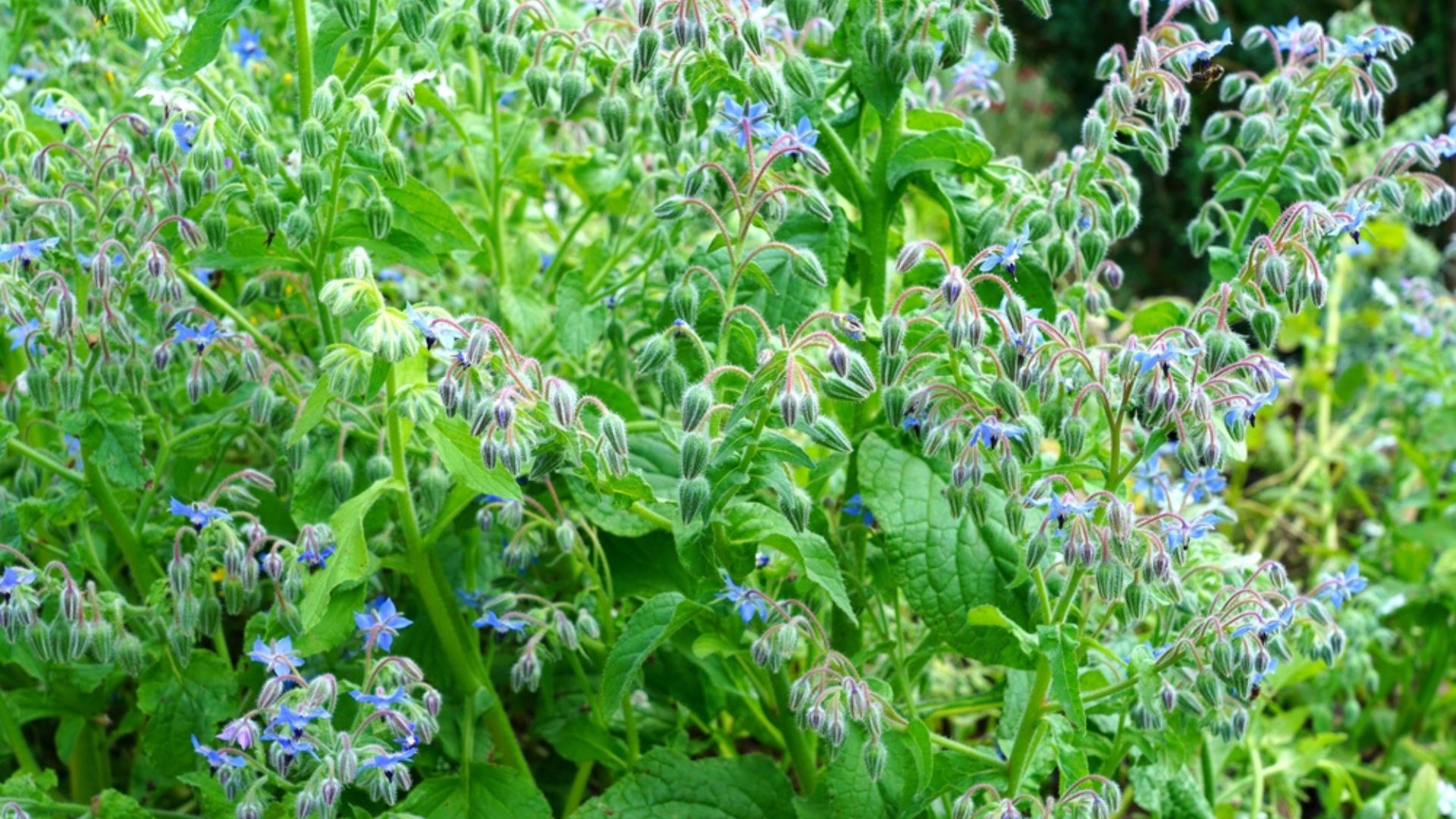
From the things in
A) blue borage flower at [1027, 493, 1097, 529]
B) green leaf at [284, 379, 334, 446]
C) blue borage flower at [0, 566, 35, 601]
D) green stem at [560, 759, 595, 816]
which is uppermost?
blue borage flower at [1027, 493, 1097, 529]

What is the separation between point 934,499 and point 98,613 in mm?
1039

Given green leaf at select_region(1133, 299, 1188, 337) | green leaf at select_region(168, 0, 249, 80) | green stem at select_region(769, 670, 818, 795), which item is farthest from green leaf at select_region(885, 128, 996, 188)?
green leaf at select_region(168, 0, 249, 80)

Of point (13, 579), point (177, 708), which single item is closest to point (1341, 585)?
point (177, 708)

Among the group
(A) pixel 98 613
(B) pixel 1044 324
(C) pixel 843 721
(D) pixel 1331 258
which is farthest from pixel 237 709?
(D) pixel 1331 258

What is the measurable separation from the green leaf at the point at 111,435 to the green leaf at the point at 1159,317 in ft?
4.32

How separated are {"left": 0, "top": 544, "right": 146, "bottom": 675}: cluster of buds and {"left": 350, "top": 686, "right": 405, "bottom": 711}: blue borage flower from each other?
0.37m

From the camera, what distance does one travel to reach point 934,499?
1.83 meters

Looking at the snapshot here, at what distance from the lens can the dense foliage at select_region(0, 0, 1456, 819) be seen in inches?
63.1

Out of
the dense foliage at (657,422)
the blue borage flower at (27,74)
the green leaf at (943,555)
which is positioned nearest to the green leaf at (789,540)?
the dense foliage at (657,422)

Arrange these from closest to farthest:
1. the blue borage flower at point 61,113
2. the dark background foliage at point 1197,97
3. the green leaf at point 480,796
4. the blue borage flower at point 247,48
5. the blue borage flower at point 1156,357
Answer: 1. the blue borage flower at point 1156,357
2. the green leaf at point 480,796
3. the blue borage flower at point 61,113
4. the blue borage flower at point 247,48
5. the dark background foliage at point 1197,97

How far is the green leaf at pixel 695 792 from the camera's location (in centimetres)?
197

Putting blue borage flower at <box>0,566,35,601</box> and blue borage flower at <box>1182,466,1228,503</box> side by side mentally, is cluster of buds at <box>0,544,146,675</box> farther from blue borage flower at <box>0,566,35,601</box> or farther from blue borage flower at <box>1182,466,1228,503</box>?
blue borage flower at <box>1182,466,1228,503</box>

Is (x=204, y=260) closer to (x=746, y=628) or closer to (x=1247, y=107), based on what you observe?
(x=746, y=628)

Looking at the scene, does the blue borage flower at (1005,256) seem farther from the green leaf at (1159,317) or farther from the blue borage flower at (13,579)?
the blue borage flower at (13,579)
